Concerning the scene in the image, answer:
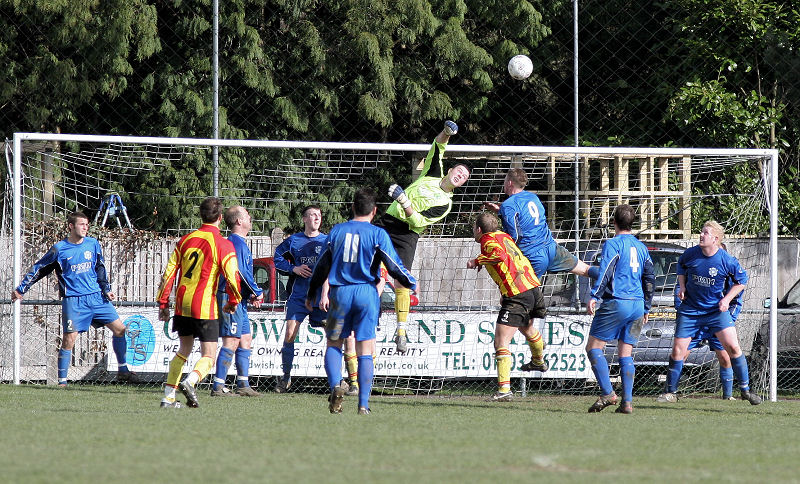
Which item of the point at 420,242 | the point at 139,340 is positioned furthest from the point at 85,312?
the point at 420,242

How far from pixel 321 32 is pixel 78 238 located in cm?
712

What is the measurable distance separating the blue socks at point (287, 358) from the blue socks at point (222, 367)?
73 centimetres

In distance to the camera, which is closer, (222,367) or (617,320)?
(617,320)

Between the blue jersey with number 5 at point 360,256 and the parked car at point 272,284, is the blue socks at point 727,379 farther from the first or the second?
the blue jersey with number 5 at point 360,256

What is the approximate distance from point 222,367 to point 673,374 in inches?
182

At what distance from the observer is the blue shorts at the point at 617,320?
9336mm

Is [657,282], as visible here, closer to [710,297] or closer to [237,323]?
[710,297]

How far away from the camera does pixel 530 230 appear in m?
10.6

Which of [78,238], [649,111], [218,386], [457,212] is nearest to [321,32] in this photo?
[457,212]

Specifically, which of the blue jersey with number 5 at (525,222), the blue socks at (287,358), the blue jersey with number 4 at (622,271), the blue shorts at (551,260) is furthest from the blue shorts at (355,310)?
the blue socks at (287,358)

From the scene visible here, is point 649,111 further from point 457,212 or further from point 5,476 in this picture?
point 5,476

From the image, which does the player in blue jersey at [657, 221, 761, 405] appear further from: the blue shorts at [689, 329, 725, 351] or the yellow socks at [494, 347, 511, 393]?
the yellow socks at [494, 347, 511, 393]

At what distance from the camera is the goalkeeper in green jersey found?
10.5 meters

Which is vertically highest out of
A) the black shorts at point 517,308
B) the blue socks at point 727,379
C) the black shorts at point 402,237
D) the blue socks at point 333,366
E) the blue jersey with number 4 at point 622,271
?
the black shorts at point 402,237
